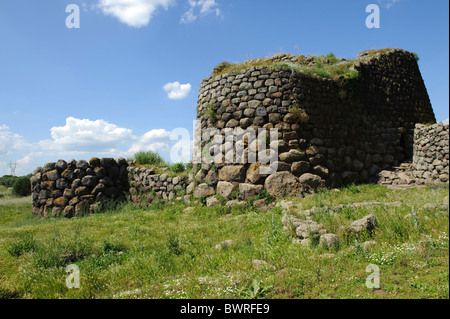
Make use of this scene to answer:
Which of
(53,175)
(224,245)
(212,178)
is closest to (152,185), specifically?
(212,178)

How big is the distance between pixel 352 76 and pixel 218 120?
16.8 ft

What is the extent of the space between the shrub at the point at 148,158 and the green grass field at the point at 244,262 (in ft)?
19.4

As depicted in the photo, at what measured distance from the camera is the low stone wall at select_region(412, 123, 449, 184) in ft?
31.9

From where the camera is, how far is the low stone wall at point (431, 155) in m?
9.73

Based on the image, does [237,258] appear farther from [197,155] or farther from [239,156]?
[197,155]

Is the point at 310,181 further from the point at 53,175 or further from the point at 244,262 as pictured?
the point at 53,175

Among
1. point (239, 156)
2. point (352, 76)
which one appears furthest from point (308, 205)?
point (352, 76)

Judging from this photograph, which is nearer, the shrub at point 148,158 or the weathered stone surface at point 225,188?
the weathered stone surface at point 225,188

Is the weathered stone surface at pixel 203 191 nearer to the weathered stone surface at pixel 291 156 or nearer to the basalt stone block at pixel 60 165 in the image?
the weathered stone surface at pixel 291 156

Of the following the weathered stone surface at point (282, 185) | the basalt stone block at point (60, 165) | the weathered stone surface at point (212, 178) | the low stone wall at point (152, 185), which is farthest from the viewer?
the basalt stone block at point (60, 165)

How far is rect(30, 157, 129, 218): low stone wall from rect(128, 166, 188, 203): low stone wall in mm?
846

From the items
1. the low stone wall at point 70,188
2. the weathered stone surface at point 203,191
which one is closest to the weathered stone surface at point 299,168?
the weathered stone surface at point 203,191

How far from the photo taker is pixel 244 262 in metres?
4.26

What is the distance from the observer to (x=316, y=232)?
490cm
